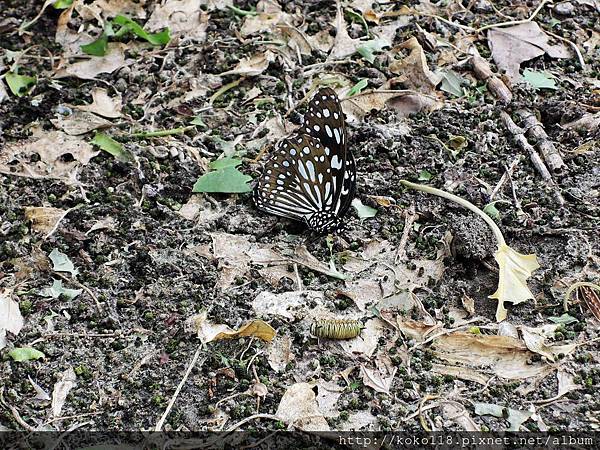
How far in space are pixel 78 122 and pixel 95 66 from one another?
1.88ft

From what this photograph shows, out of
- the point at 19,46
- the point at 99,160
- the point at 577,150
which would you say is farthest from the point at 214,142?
the point at 577,150

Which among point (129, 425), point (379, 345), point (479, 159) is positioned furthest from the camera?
point (479, 159)

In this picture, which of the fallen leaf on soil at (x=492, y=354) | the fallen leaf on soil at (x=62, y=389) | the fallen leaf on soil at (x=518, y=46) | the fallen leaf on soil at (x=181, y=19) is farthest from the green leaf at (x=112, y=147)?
the fallen leaf on soil at (x=518, y=46)

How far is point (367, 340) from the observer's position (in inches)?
155

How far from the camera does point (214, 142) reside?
16.9ft

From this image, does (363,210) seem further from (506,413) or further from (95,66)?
(95,66)

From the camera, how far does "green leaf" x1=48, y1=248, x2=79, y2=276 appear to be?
4.32m

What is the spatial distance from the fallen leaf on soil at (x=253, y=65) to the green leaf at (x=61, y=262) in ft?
5.88

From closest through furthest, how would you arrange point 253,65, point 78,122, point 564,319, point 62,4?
1. point 564,319
2. point 78,122
3. point 253,65
4. point 62,4

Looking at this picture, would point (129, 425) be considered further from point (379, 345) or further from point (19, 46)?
point (19, 46)

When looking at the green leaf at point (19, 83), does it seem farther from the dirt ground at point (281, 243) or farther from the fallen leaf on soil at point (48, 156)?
the fallen leaf on soil at point (48, 156)

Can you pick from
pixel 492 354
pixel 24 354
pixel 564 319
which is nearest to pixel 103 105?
pixel 24 354

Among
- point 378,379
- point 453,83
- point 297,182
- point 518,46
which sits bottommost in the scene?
point 378,379

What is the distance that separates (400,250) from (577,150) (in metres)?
1.37
